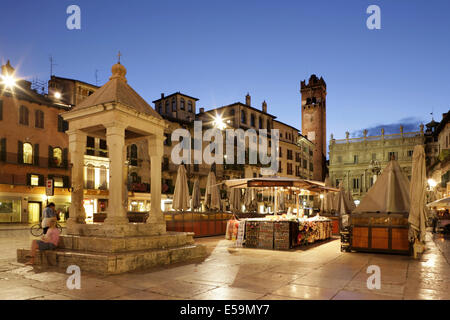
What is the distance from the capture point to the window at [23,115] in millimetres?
31469

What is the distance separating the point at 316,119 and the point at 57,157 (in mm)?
50736

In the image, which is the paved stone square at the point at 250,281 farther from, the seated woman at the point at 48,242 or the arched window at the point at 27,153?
the arched window at the point at 27,153

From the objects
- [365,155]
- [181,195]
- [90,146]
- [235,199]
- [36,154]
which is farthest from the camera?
[365,155]

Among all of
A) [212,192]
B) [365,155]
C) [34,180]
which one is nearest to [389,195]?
[212,192]

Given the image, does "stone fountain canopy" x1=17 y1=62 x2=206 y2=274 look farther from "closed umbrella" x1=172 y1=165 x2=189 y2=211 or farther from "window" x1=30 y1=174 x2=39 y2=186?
"window" x1=30 y1=174 x2=39 y2=186

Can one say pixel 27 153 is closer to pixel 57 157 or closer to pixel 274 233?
pixel 57 157

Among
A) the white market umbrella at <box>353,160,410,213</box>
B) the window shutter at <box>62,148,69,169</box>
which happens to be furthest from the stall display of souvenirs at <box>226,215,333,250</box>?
the window shutter at <box>62,148,69,169</box>

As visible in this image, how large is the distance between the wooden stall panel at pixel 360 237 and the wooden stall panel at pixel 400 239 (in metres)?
0.77

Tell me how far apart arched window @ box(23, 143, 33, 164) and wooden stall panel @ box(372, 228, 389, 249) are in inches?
1181

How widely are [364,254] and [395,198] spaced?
2167 mm

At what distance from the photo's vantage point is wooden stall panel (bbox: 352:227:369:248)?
1144 centimetres

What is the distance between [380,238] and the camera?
11227 mm

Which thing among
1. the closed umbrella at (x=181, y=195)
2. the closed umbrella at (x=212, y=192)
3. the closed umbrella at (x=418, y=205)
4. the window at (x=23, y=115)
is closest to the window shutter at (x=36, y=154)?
the window at (x=23, y=115)
